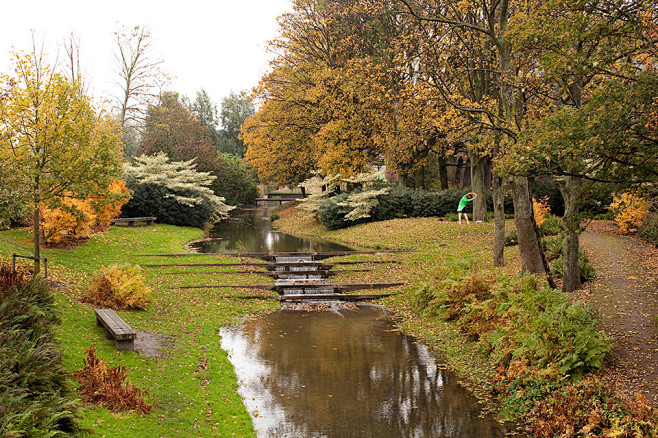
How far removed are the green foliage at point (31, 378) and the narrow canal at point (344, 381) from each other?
2.80 meters

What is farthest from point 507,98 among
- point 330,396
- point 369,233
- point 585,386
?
point 369,233

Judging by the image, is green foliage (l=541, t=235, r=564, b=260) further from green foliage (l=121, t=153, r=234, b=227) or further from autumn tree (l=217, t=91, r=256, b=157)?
autumn tree (l=217, t=91, r=256, b=157)

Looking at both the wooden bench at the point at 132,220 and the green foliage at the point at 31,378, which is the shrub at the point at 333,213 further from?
the green foliage at the point at 31,378

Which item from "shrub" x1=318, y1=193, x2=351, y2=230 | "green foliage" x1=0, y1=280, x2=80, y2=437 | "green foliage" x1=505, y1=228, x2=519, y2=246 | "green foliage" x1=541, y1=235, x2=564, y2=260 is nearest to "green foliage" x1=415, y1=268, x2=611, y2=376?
"green foliage" x1=541, y1=235, x2=564, y2=260

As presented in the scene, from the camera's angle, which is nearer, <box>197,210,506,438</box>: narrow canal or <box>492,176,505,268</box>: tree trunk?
<box>197,210,506,438</box>: narrow canal

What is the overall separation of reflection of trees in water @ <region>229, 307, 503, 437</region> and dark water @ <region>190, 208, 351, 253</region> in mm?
13193

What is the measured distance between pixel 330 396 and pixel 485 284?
5797 mm

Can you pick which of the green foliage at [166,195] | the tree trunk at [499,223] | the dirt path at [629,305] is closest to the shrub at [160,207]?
the green foliage at [166,195]

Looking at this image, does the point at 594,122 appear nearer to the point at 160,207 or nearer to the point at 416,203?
the point at 416,203

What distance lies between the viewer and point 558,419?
7195 millimetres

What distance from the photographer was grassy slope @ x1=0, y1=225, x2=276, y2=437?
23.5 feet

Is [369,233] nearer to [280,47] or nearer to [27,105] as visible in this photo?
[280,47]

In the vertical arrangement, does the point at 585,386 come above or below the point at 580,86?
below

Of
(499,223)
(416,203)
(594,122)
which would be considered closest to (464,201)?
(416,203)
